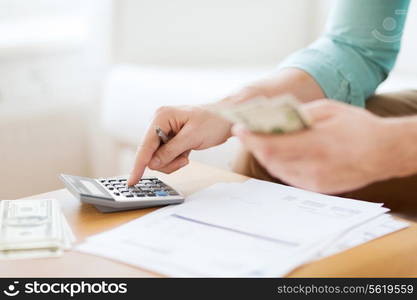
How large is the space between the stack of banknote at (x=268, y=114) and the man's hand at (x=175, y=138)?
0.34 metres

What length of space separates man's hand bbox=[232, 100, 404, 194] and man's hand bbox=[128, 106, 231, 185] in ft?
0.99

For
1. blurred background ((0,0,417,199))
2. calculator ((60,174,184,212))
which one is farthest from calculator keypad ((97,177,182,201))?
blurred background ((0,0,417,199))

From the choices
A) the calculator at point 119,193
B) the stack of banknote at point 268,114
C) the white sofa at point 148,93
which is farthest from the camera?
the white sofa at point 148,93

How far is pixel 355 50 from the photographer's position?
126 cm

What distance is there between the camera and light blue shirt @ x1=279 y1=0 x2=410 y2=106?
1.21 meters

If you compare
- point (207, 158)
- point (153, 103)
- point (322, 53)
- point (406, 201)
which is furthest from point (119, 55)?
point (406, 201)

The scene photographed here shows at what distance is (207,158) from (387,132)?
38.7 inches

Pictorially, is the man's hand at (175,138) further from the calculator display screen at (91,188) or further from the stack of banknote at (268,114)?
the stack of banknote at (268,114)

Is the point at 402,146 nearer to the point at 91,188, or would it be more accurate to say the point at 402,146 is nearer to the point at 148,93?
the point at 91,188

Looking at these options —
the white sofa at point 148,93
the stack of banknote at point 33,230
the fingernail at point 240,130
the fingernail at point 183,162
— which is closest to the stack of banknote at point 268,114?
the fingernail at point 240,130

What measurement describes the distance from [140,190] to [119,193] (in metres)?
0.03

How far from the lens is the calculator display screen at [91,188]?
0.87 m

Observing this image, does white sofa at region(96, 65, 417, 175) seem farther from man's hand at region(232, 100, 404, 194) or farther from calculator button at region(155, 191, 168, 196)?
man's hand at region(232, 100, 404, 194)

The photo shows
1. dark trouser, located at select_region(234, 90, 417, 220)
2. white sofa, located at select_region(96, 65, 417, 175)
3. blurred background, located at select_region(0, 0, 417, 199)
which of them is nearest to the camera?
dark trouser, located at select_region(234, 90, 417, 220)
